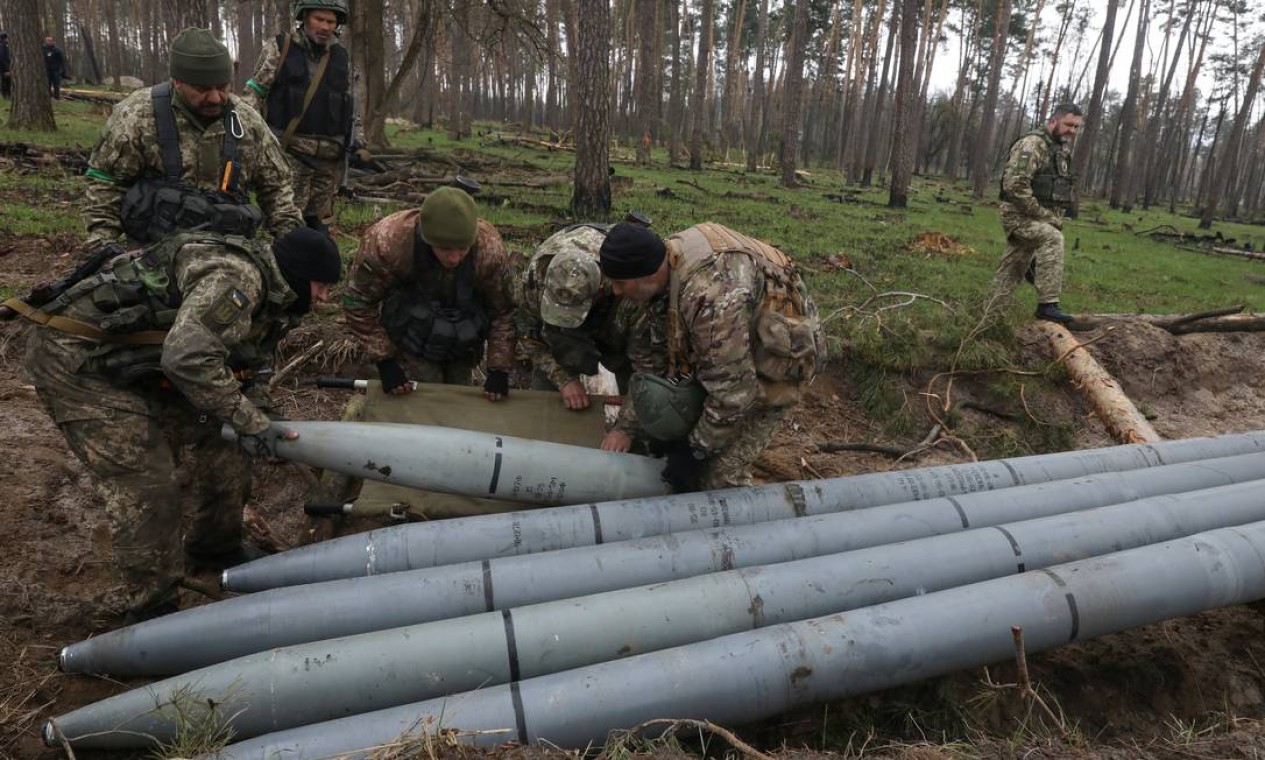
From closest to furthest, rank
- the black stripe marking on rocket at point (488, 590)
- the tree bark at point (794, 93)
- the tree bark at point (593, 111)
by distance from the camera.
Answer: the black stripe marking on rocket at point (488, 590), the tree bark at point (593, 111), the tree bark at point (794, 93)

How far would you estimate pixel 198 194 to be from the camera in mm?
3514

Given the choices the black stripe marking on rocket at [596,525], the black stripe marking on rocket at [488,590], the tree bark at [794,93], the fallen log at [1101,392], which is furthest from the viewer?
the tree bark at [794,93]

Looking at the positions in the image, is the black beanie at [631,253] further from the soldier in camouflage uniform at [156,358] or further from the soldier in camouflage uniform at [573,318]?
the soldier in camouflage uniform at [156,358]

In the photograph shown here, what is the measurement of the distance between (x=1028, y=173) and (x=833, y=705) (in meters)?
5.51

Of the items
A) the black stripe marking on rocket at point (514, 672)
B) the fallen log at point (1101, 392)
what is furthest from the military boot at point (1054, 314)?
the black stripe marking on rocket at point (514, 672)

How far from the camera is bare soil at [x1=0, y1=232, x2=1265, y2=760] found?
2.62m

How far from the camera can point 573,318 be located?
11.8ft

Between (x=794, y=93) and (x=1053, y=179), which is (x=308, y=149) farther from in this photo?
(x=794, y=93)

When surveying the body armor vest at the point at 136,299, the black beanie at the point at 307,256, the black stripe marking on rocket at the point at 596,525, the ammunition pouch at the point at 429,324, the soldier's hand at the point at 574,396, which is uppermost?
the black beanie at the point at 307,256

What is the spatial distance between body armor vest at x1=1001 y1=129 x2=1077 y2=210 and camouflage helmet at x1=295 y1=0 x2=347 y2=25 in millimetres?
5622

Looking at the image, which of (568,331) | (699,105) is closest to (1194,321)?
(568,331)

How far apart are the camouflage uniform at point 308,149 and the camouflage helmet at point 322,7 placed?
0.48 feet

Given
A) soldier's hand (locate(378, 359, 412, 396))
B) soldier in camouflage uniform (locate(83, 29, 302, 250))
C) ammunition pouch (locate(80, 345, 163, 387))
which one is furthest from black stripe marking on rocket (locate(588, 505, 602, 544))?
soldier in camouflage uniform (locate(83, 29, 302, 250))

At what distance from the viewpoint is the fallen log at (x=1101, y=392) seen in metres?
5.35
